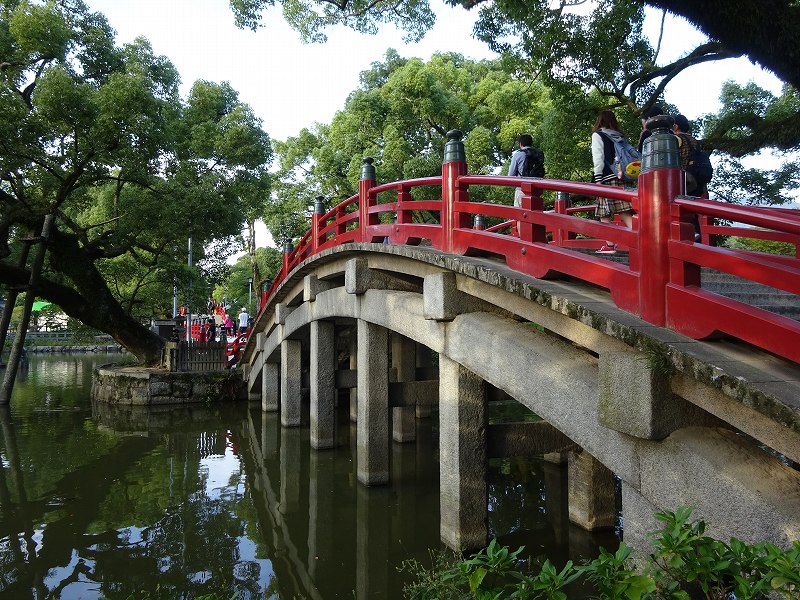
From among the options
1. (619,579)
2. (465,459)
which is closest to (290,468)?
(465,459)

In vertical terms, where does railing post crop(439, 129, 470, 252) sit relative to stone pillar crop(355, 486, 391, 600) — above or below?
above

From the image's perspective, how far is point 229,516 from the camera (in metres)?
7.94

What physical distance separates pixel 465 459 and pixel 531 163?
3.74 m

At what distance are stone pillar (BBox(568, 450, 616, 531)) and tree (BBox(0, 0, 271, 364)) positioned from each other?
1309 centimetres

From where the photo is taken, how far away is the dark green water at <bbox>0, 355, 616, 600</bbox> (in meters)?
6.03

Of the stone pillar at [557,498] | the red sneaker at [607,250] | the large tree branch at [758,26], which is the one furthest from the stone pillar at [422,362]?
the large tree branch at [758,26]

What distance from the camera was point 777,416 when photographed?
2682mm

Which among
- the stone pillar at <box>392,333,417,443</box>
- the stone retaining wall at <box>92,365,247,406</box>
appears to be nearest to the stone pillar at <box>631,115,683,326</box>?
the stone pillar at <box>392,333,417,443</box>

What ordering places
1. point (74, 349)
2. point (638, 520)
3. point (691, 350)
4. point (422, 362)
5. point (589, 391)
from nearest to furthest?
1. point (691, 350)
2. point (638, 520)
3. point (589, 391)
4. point (422, 362)
5. point (74, 349)

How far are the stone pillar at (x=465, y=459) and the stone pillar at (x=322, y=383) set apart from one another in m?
4.77

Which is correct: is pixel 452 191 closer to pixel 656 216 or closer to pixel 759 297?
pixel 656 216

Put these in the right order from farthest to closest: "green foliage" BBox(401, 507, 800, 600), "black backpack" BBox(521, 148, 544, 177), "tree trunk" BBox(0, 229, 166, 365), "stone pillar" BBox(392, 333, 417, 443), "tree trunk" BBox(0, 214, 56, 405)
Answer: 1. "tree trunk" BBox(0, 229, 166, 365)
2. "tree trunk" BBox(0, 214, 56, 405)
3. "stone pillar" BBox(392, 333, 417, 443)
4. "black backpack" BBox(521, 148, 544, 177)
5. "green foliage" BBox(401, 507, 800, 600)

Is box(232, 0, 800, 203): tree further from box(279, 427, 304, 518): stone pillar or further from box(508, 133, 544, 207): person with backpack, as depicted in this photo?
box(279, 427, 304, 518): stone pillar

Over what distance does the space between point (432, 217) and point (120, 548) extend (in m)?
17.1
